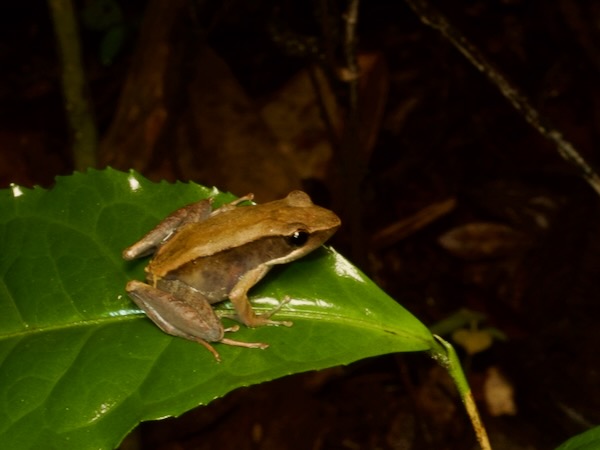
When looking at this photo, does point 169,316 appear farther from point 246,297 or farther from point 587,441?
point 587,441

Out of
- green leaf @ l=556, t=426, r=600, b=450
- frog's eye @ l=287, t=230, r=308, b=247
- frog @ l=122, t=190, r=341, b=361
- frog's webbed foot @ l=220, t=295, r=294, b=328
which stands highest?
frog @ l=122, t=190, r=341, b=361

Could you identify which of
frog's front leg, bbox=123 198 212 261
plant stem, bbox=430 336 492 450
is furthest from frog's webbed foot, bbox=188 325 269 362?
plant stem, bbox=430 336 492 450

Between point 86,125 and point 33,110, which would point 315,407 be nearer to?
point 86,125

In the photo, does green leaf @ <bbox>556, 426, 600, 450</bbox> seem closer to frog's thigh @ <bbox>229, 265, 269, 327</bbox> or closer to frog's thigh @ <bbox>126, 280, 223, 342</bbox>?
frog's thigh @ <bbox>229, 265, 269, 327</bbox>

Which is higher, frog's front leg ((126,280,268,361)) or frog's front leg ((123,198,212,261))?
frog's front leg ((123,198,212,261))

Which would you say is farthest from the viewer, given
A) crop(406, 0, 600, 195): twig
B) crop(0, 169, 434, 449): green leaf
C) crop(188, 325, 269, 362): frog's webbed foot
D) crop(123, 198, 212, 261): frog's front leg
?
crop(406, 0, 600, 195): twig

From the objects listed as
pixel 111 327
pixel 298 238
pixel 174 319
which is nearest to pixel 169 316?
pixel 174 319

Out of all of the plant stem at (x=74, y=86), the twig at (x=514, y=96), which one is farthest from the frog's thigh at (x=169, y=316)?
the plant stem at (x=74, y=86)
